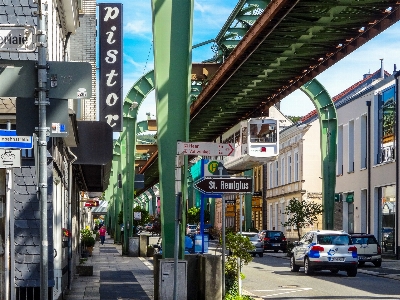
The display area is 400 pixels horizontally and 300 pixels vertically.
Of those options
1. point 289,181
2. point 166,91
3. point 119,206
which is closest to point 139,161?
point 119,206

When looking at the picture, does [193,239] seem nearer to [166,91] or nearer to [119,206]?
[166,91]

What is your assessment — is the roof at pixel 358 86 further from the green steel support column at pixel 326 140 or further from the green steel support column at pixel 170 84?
the green steel support column at pixel 170 84

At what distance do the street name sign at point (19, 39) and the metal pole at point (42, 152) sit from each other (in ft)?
0.68

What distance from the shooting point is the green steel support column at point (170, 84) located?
1709 centimetres

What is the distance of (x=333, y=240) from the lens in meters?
30.3

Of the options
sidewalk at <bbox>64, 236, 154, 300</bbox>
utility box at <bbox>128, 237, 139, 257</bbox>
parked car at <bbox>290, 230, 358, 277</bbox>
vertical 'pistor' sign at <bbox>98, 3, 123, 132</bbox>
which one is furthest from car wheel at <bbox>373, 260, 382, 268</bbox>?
vertical 'pistor' sign at <bbox>98, 3, 123, 132</bbox>

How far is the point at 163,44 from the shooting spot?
56.2 feet

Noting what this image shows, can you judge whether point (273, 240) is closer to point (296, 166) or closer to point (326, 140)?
point (326, 140)

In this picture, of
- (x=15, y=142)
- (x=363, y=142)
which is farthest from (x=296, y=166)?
(x=15, y=142)

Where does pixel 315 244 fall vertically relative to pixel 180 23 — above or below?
below

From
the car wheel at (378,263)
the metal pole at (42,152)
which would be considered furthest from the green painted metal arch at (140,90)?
the metal pole at (42,152)

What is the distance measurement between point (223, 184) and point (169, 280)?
7.55 feet

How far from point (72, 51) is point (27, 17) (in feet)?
42.8

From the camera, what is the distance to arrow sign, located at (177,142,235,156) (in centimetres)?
1533
